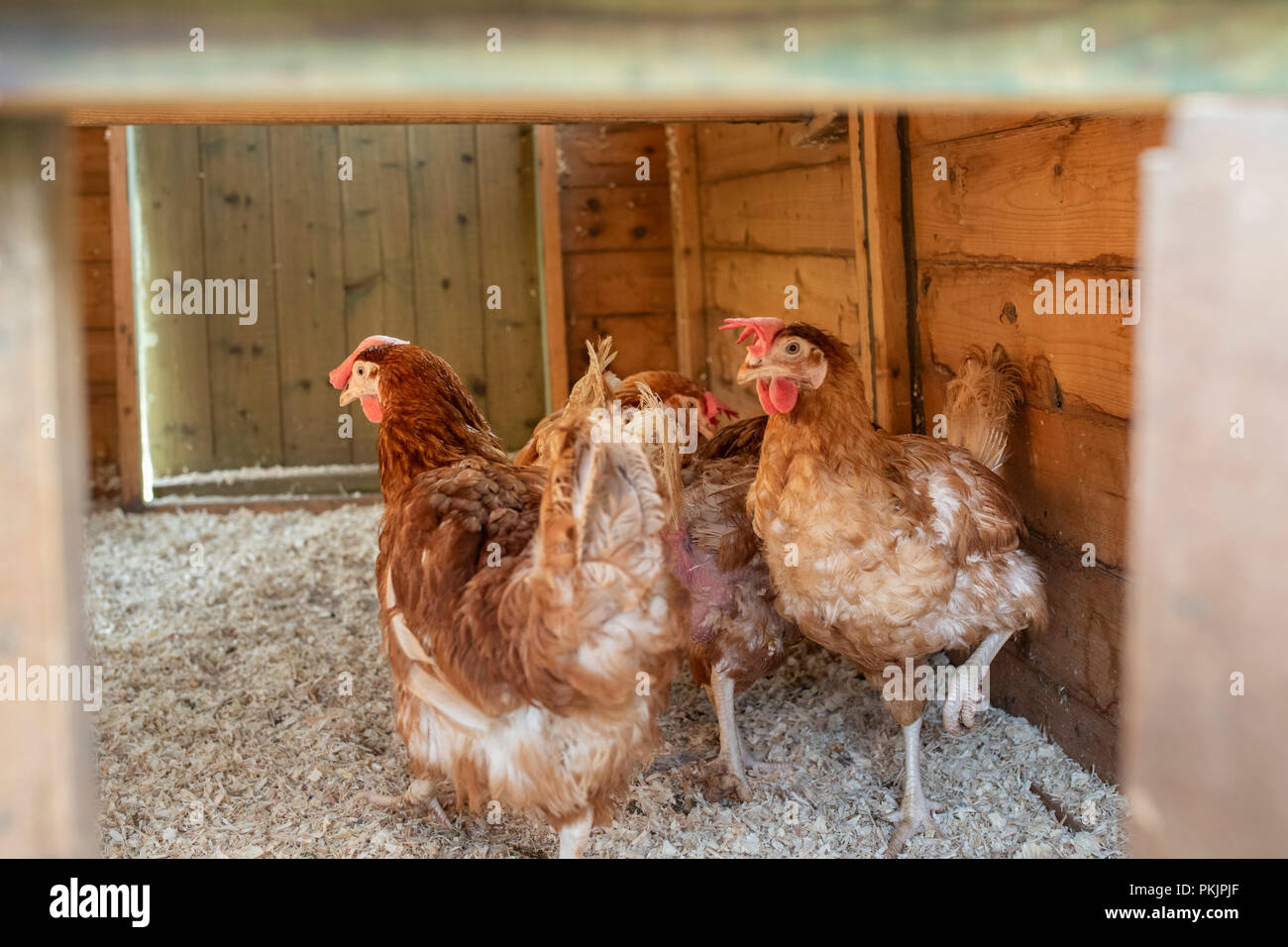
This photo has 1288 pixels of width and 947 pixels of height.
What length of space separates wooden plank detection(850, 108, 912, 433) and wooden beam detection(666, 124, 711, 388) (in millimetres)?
1805

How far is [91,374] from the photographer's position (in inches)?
194

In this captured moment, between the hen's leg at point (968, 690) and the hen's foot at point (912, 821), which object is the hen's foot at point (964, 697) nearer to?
the hen's leg at point (968, 690)

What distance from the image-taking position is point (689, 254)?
486cm

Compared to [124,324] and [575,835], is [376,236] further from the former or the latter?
[575,835]

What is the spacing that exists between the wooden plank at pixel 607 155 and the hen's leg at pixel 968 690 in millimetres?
3208

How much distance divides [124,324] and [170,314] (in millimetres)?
405

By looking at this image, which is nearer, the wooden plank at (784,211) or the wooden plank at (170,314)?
the wooden plank at (784,211)

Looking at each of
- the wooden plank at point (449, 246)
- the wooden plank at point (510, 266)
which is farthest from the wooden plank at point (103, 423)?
the wooden plank at point (510, 266)

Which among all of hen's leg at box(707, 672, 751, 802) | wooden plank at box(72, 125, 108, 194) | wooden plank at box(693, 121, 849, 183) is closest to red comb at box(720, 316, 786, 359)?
hen's leg at box(707, 672, 751, 802)

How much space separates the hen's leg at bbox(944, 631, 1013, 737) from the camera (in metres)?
2.33

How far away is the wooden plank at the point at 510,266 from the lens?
202 inches

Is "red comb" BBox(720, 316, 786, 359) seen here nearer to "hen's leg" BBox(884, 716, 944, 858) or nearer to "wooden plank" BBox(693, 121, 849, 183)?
"hen's leg" BBox(884, 716, 944, 858)

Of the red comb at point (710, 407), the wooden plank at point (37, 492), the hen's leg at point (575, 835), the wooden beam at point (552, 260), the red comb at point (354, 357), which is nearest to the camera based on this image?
the wooden plank at point (37, 492)
